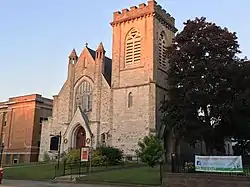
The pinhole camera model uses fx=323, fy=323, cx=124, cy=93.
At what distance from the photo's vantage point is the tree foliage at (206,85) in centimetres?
2661

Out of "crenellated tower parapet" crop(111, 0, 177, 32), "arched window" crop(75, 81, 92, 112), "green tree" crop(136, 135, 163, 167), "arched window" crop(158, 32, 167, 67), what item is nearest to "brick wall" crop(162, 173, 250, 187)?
"green tree" crop(136, 135, 163, 167)

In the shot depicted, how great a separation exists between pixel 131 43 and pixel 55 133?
16.2 m

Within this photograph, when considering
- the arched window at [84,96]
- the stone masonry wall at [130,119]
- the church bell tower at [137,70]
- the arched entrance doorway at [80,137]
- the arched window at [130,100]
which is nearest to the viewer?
the stone masonry wall at [130,119]

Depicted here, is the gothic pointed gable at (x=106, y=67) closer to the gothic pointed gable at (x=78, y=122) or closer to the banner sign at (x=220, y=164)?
the gothic pointed gable at (x=78, y=122)

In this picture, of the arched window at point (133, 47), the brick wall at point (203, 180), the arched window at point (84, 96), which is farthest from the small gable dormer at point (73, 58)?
the brick wall at point (203, 180)

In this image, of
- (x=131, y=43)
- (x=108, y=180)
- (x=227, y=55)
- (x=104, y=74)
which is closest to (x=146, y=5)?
(x=131, y=43)

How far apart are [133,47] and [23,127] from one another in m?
26.3

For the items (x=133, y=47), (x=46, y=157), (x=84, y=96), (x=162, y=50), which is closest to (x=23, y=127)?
(x=46, y=157)

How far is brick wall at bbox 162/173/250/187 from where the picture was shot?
57.6 ft

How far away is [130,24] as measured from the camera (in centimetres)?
4241

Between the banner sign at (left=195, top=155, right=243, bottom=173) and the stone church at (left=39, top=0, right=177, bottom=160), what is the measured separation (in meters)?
16.5

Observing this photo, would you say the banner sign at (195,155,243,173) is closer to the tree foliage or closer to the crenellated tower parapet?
the tree foliage

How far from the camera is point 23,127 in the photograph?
55844 millimetres

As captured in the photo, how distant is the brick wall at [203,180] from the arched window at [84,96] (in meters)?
24.0
